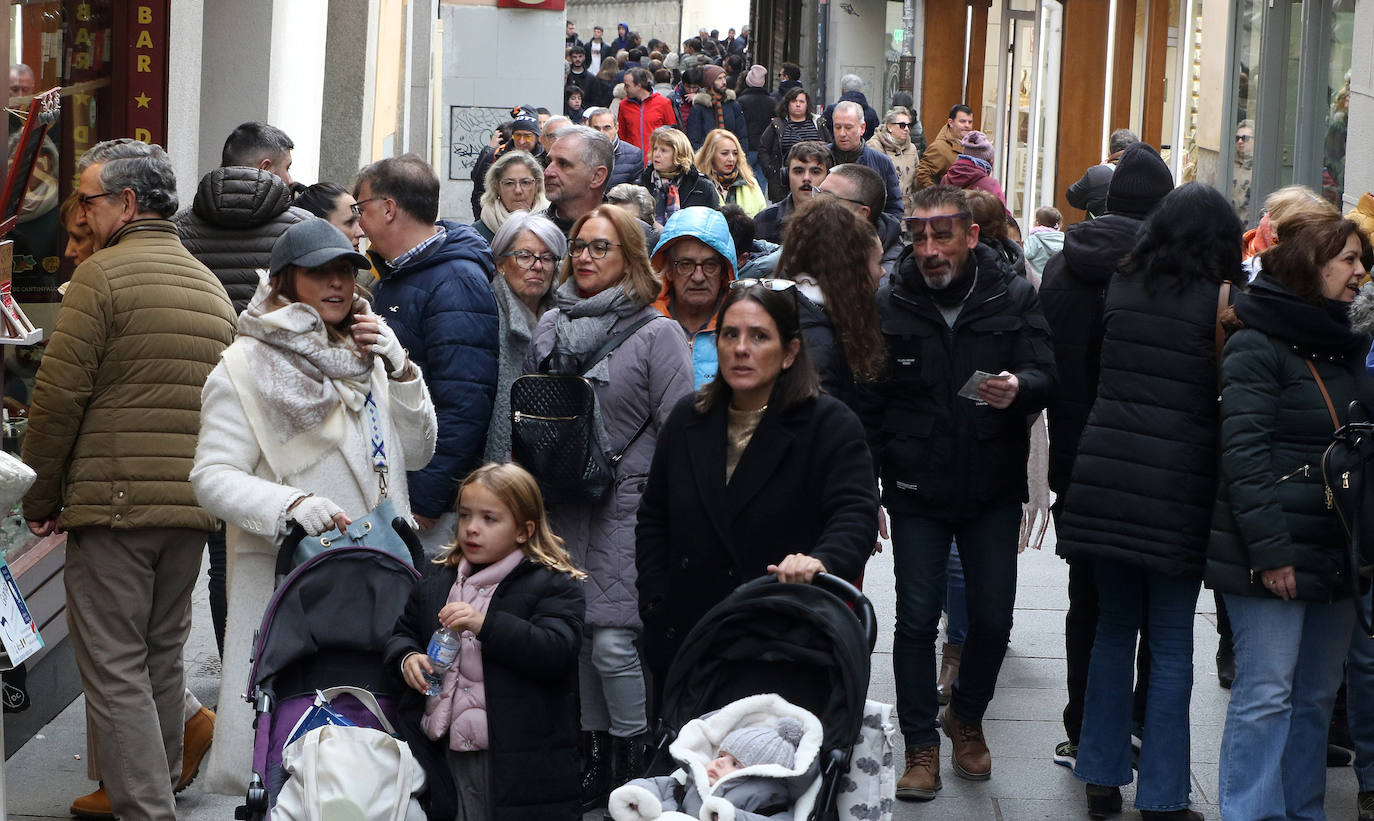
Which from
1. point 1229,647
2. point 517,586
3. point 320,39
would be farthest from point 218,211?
point 320,39

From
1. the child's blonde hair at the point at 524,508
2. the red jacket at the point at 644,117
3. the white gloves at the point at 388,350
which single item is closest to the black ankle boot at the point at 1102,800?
the child's blonde hair at the point at 524,508

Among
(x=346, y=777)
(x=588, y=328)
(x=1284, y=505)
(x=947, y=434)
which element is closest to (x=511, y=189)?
(x=588, y=328)

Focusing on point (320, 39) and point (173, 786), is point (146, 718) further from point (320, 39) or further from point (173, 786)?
point (320, 39)

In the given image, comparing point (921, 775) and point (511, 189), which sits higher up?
point (511, 189)

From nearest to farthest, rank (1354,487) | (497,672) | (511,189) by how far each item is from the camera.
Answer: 1. (497,672)
2. (1354,487)
3. (511,189)

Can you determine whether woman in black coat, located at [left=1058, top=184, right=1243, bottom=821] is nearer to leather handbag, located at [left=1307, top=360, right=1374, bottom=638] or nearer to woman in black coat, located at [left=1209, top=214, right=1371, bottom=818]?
woman in black coat, located at [left=1209, top=214, right=1371, bottom=818]

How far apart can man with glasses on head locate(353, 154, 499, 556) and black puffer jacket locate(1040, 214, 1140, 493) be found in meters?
2.08

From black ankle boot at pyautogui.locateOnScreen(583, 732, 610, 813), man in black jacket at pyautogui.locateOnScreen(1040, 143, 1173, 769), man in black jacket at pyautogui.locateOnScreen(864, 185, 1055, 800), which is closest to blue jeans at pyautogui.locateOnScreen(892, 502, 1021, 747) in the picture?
man in black jacket at pyautogui.locateOnScreen(864, 185, 1055, 800)

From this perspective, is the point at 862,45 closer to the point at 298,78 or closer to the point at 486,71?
the point at 486,71

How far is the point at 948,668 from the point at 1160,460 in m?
2.19

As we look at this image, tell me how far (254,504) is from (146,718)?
48.3 inches

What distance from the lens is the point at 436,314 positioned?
6.07 meters

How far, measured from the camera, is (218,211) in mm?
6688

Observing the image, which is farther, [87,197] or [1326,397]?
[87,197]
